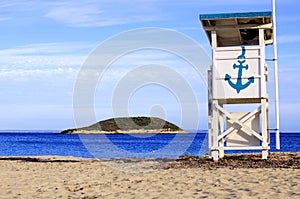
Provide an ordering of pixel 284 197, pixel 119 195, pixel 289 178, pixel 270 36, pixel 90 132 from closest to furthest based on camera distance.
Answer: pixel 284 197, pixel 119 195, pixel 289 178, pixel 270 36, pixel 90 132

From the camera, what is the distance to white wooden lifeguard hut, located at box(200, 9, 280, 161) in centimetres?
1741

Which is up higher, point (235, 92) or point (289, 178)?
point (235, 92)

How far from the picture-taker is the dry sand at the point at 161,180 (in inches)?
464

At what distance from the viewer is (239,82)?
17422mm

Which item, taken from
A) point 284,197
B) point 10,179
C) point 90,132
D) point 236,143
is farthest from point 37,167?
point 90,132

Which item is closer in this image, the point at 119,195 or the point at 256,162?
the point at 119,195

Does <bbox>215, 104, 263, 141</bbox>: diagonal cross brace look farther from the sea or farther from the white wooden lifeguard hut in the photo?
the sea

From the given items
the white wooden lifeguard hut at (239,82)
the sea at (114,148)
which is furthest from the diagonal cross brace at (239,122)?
the sea at (114,148)

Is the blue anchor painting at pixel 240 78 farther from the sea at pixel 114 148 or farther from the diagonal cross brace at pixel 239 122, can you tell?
the sea at pixel 114 148

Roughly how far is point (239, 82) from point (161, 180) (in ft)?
16.4

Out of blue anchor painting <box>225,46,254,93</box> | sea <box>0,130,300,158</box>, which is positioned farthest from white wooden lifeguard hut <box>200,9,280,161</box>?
sea <box>0,130,300,158</box>

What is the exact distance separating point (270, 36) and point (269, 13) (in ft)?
7.71

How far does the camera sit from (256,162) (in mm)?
17516

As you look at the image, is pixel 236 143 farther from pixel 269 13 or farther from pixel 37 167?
pixel 37 167
